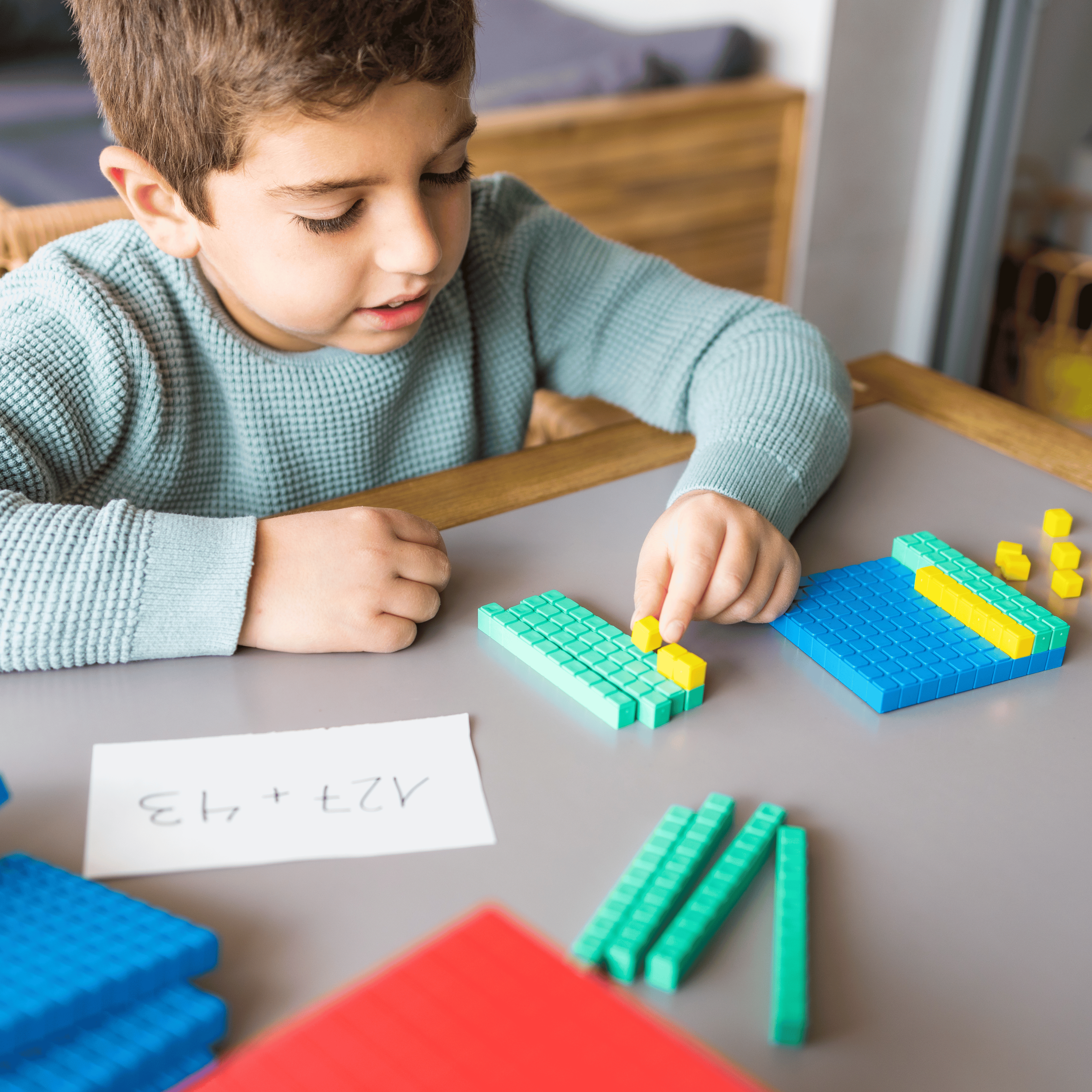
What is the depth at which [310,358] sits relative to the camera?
34.7 inches

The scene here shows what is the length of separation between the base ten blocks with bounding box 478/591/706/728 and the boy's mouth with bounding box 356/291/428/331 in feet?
0.80

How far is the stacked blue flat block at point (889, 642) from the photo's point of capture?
592 mm

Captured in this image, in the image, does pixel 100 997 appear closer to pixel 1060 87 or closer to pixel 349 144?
pixel 349 144

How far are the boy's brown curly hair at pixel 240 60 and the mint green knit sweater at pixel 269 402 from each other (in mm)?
117

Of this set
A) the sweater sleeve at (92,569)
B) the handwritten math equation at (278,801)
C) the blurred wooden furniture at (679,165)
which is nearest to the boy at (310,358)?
the sweater sleeve at (92,569)

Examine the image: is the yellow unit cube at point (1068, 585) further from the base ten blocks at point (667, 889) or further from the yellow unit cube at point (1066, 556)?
the base ten blocks at point (667, 889)

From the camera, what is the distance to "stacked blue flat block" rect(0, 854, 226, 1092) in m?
0.35

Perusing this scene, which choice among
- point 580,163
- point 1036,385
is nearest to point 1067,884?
point 580,163

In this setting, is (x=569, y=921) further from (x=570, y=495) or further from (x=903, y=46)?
(x=903, y=46)

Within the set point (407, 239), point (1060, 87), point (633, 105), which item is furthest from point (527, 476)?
point (1060, 87)

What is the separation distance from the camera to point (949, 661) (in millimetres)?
604

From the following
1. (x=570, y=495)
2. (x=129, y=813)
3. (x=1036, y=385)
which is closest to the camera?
(x=129, y=813)

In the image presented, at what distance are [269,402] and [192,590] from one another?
0.94 ft

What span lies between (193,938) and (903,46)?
2.27 meters
